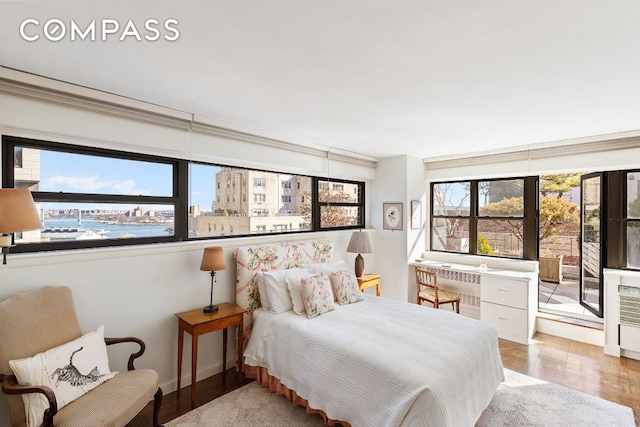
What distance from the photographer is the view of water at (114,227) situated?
2.31 m

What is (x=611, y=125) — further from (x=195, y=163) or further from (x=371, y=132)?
(x=195, y=163)

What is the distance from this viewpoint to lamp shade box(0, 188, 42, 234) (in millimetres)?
1587

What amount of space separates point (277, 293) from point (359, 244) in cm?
162

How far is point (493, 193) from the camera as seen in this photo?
4.62 m

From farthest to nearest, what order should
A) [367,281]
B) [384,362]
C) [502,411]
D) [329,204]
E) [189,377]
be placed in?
1. [329,204]
2. [367,281]
3. [189,377]
4. [502,411]
5. [384,362]

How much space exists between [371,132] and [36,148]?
291cm

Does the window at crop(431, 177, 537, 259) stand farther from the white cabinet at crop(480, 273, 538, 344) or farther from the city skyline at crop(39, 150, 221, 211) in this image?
the city skyline at crop(39, 150, 221, 211)

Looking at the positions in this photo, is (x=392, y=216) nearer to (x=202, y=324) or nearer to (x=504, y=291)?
(x=504, y=291)

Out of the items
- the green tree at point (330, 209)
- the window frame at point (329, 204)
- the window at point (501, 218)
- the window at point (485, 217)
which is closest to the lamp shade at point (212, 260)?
the green tree at point (330, 209)

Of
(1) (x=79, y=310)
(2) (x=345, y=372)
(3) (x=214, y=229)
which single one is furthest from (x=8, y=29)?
(2) (x=345, y=372)

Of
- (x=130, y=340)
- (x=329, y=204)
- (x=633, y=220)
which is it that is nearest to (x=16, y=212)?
(x=130, y=340)

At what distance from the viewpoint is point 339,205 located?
15.3ft

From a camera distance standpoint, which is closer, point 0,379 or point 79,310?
point 0,379

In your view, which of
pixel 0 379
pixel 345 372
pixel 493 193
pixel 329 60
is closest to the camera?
pixel 0 379
